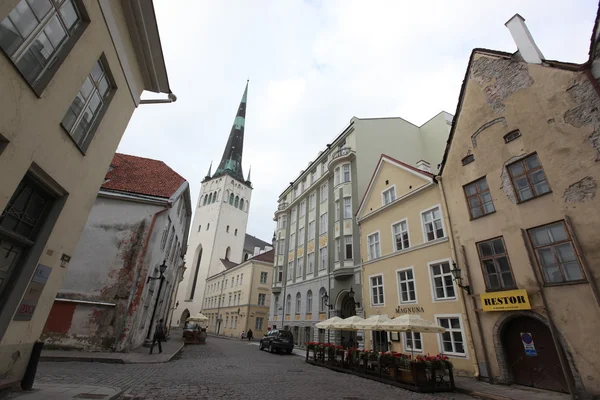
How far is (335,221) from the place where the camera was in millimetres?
25281

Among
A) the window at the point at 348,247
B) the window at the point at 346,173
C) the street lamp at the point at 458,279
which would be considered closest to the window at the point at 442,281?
the street lamp at the point at 458,279

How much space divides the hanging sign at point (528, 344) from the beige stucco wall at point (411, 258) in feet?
6.59

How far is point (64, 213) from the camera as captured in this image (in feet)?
20.4

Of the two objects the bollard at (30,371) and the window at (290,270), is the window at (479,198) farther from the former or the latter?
the window at (290,270)

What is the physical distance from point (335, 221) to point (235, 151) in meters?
56.0

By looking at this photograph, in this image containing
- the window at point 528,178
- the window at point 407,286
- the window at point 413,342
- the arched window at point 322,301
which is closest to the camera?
the window at point 528,178

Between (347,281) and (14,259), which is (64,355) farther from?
(347,281)

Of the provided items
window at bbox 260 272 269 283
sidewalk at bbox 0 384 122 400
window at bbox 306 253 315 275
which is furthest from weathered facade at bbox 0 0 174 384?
window at bbox 260 272 269 283

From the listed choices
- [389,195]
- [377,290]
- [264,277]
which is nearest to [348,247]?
[377,290]

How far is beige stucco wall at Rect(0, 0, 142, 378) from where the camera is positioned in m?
4.39

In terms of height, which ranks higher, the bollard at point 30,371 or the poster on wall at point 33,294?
the poster on wall at point 33,294

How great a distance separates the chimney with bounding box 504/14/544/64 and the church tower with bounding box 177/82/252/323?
175ft

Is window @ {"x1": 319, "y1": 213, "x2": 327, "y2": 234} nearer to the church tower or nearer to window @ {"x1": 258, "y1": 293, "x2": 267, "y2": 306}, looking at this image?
window @ {"x1": 258, "y1": 293, "x2": 267, "y2": 306}

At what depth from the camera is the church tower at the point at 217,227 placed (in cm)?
5881
